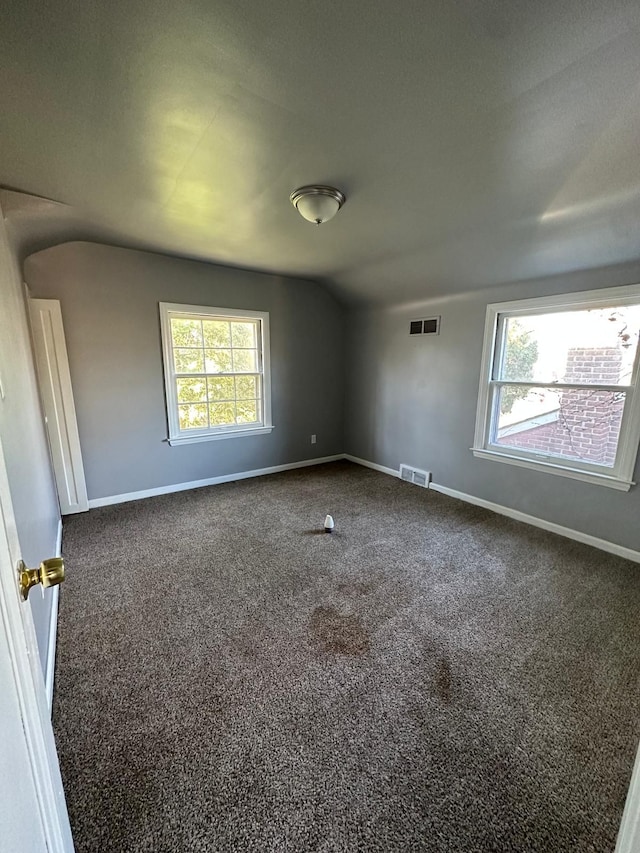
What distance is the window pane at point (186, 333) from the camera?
143 inches

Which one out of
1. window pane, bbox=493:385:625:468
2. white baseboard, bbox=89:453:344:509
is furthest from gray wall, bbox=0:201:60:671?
window pane, bbox=493:385:625:468

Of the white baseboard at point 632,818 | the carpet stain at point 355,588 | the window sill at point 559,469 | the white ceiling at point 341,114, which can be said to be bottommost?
the carpet stain at point 355,588

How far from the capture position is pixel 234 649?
1784 millimetres

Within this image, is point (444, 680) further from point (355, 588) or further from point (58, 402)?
point (58, 402)

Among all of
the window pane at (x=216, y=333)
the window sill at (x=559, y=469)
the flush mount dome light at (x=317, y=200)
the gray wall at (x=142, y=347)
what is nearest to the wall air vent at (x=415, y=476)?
the window sill at (x=559, y=469)

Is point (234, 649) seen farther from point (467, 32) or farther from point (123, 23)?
point (467, 32)

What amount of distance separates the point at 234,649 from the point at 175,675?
0.92 ft

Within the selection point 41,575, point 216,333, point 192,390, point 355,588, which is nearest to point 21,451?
point 41,575

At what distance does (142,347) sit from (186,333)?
1.53ft

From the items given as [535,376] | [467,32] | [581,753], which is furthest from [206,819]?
[535,376]

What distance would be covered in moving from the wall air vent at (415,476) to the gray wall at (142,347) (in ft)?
4.99

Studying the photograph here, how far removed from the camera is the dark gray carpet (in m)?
1.13

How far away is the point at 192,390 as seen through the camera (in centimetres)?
381

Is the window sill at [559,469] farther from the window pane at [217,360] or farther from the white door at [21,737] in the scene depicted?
the white door at [21,737]
